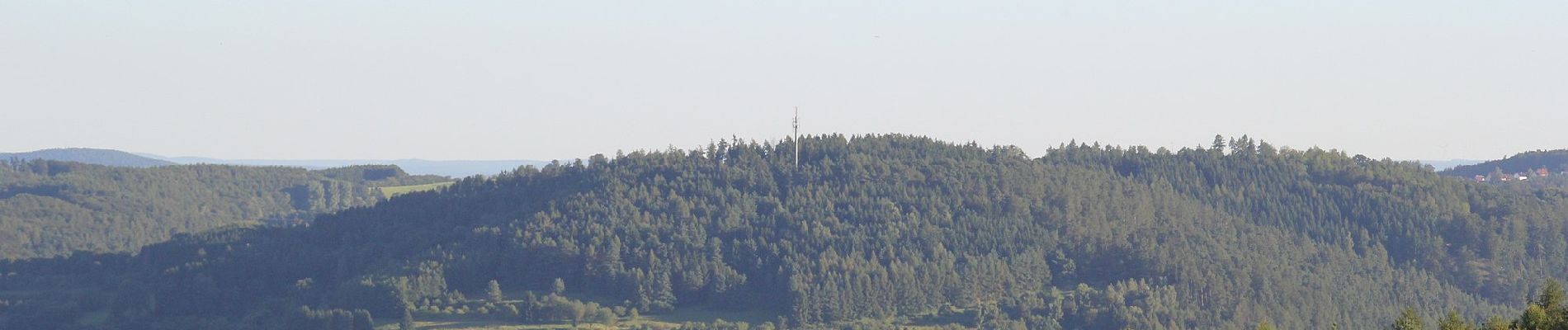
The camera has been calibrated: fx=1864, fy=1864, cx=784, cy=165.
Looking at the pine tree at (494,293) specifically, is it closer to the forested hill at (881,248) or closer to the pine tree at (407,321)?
the forested hill at (881,248)

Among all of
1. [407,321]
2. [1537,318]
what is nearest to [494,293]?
[407,321]

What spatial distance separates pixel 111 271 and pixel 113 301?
19520 millimetres

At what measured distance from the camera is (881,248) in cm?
15375

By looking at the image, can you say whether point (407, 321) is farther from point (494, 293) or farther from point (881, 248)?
point (881, 248)

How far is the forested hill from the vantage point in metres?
144

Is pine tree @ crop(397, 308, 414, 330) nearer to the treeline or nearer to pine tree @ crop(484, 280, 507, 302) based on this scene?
pine tree @ crop(484, 280, 507, 302)

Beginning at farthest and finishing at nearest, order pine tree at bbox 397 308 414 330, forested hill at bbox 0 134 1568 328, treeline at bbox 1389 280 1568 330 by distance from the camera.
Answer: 1. forested hill at bbox 0 134 1568 328
2. pine tree at bbox 397 308 414 330
3. treeline at bbox 1389 280 1568 330

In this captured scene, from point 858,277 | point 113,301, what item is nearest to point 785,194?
point 858,277

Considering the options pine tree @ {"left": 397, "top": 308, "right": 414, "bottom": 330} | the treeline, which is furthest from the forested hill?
the treeline

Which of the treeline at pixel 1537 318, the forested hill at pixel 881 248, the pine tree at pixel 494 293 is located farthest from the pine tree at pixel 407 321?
the treeline at pixel 1537 318

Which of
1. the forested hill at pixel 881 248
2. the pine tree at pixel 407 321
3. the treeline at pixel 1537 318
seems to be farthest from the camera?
the forested hill at pixel 881 248

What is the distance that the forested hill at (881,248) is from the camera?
14375 cm

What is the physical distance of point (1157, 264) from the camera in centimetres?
15050

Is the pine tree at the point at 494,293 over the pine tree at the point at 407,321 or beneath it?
over
